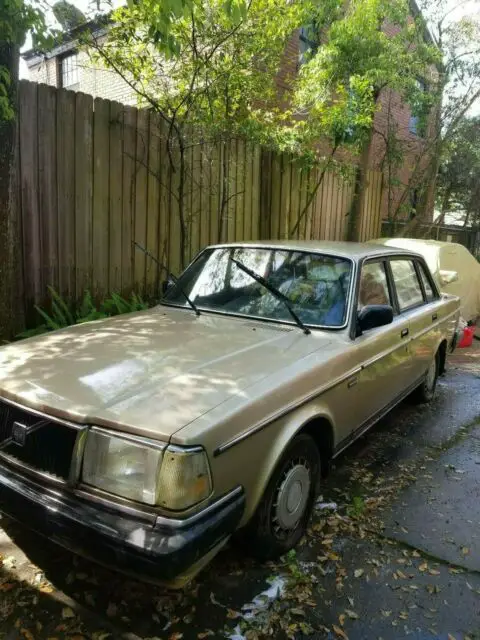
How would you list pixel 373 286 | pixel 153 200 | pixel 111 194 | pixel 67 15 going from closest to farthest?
pixel 373 286, pixel 67 15, pixel 111 194, pixel 153 200

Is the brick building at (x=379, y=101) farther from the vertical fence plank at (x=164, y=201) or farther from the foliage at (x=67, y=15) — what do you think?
the foliage at (x=67, y=15)

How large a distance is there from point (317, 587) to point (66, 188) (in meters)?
4.47

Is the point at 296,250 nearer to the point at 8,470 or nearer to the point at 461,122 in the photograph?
the point at 8,470

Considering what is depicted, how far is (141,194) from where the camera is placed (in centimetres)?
627

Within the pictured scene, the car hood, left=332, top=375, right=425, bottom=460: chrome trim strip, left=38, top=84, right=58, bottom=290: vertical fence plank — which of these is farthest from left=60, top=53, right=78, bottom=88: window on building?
left=332, top=375, right=425, bottom=460: chrome trim strip

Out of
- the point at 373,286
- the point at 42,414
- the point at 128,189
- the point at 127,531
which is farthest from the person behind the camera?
the point at 128,189

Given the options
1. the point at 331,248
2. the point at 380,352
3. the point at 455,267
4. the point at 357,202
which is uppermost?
the point at 357,202

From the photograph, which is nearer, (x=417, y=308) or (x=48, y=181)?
(x=417, y=308)

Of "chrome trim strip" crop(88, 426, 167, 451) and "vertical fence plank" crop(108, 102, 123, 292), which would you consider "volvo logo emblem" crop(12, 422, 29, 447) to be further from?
"vertical fence plank" crop(108, 102, 123, 292)

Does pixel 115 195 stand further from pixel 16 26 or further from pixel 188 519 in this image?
pixel 188 519

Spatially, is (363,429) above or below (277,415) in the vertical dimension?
below

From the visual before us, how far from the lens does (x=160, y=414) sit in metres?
2.24

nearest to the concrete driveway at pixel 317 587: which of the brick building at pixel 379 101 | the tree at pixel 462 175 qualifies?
the brick building at pixel 379 101

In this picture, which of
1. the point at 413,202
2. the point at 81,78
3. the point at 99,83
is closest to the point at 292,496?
the point at 413,202
